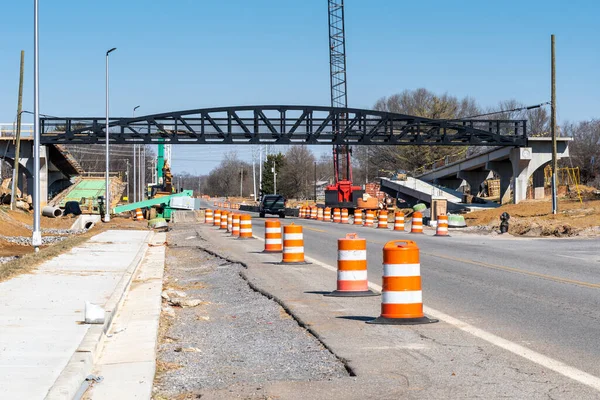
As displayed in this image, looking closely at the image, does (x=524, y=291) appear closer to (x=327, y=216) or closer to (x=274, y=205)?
(x=327, y=216)

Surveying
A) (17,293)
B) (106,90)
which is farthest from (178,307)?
(106,90)

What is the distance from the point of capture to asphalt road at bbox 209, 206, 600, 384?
9469 millimetres

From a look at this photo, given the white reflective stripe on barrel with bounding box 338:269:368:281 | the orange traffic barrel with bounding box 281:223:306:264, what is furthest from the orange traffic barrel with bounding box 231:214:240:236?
the white reflective stripe on barrel with bounding box 338:269:368:281

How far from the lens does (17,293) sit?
45.5ft

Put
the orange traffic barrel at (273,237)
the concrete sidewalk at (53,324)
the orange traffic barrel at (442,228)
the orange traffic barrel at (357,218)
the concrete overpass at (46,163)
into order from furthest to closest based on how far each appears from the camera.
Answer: the concrete overpass at (46,163), the orange traffic barrel at (357,218), the orange traffic barrel at (442,228), the orange traffic barrel at (273,237), the concrete sidewalk at (53,324)

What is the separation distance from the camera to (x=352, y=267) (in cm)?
1358

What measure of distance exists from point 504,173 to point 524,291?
5626 cm

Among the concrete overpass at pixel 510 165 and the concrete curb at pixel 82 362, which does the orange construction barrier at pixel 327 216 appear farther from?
the concrete curb at pixel 82 362

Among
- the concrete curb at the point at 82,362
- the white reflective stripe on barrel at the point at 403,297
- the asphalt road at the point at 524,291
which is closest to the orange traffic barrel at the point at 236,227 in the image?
the asphalt road at the point at 524,291

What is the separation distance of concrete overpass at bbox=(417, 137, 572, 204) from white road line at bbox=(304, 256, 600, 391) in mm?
51308

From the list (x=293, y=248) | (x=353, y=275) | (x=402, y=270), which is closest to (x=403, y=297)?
(x=402, y=270)

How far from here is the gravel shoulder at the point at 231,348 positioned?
7.47m

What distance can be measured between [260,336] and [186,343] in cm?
92

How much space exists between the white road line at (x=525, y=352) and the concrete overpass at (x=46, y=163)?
36116 millimetres
